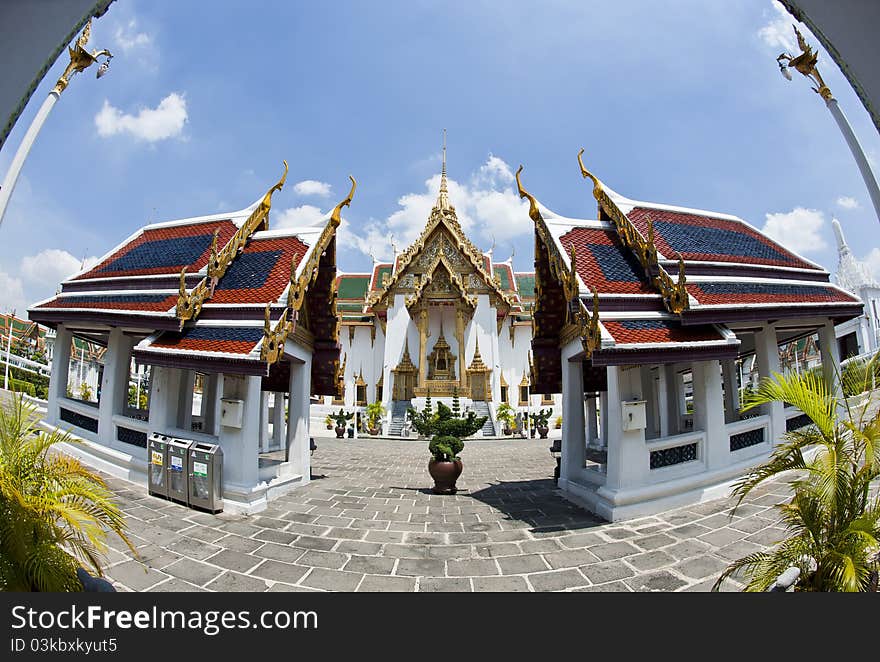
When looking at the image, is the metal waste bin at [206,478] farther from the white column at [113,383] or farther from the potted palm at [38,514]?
the white column at [113,383]

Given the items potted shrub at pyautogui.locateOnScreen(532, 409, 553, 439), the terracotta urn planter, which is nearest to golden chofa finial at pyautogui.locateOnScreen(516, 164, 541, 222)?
the terracotta urn planter

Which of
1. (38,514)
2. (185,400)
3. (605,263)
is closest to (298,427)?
(185,400)

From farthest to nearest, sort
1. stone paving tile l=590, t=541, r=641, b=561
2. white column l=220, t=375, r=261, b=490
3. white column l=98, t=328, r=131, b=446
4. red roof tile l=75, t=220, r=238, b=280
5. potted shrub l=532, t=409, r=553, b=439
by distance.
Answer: potted shrub l=532, t=409, r=553, b=439 → red roof tile l=75, t=220, r=238, b=280 → white column l=98, t=328, r=131, b=446 → white column l=220, t=375, r=261, b=490 → stone paving tile l=590, t=541, r=641, b=561

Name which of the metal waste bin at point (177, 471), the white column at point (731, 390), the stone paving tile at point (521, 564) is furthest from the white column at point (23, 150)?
the white column at point (731, 390)

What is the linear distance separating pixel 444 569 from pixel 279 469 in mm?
4170

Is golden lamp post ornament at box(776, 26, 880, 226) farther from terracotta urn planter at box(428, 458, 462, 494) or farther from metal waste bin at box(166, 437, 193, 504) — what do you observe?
metal waste bin at box(166, 437, 193, 504)

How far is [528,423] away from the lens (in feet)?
65.3

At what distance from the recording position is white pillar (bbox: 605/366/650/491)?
499cm

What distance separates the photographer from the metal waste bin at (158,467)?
554cm

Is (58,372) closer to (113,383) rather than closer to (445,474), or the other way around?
(113,383)

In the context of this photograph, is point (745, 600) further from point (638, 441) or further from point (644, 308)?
point (644, 308)

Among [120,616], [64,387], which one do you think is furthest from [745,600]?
[64,387]

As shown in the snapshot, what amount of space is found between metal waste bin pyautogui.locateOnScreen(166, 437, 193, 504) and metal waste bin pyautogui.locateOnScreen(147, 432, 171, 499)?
0.07 m

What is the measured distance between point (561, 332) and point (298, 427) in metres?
5.21
